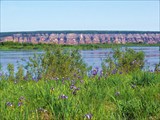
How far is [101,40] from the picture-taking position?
104 metres

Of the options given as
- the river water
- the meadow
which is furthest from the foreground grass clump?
the river water

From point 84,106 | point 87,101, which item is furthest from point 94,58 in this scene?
point 84,106

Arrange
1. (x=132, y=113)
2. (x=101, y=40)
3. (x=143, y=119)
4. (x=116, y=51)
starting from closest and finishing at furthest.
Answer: (x=143, y=119) < (x=132, y=113) < (x=116, y=51) < (x=101, y=40)

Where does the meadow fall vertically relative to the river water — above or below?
above

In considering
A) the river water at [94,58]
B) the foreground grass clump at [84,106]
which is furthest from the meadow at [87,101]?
the river water at [94,58]

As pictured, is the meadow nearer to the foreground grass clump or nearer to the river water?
the foreground grass clump

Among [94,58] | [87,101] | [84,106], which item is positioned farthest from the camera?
[94,58]

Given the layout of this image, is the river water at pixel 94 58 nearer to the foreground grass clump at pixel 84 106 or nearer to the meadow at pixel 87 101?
the meadow at pixel 87 101

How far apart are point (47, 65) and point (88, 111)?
8.56m

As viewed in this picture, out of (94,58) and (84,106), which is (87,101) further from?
(94,58)

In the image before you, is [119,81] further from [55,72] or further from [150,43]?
[150,43]

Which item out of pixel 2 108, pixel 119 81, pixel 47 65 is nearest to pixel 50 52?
pixel 47 65

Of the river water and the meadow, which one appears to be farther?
the river water

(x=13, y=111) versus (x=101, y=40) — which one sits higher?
(x=13, y=111)
